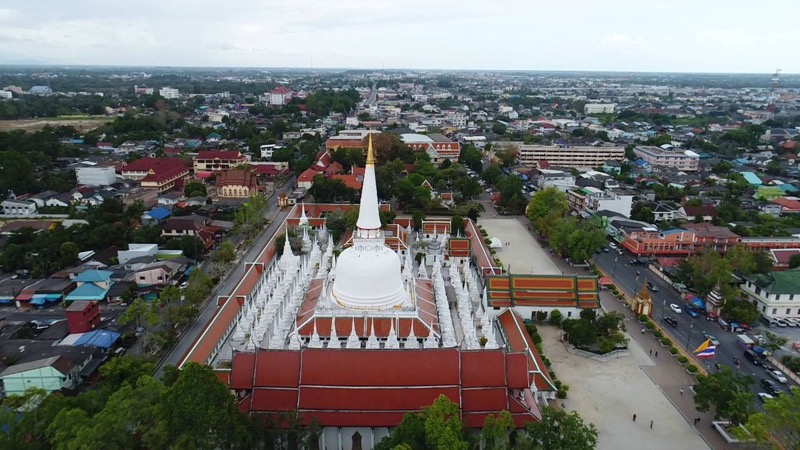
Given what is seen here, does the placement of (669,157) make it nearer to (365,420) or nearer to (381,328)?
(381,328)

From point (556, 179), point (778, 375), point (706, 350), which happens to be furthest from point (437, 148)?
point (778, 375)

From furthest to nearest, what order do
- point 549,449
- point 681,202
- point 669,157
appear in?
1. point 669,157
2. point 681,202
3. point 549,449

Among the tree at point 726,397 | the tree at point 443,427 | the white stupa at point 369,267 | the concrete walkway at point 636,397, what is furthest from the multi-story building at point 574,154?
the tree at point 443,427

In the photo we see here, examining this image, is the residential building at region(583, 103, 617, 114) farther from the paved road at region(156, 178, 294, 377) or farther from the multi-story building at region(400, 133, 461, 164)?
the paved road at region(156, 178, 294, 377)

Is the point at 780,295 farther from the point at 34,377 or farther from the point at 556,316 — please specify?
the point at 34,377

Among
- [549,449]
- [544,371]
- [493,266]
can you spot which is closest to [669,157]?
[493,266]

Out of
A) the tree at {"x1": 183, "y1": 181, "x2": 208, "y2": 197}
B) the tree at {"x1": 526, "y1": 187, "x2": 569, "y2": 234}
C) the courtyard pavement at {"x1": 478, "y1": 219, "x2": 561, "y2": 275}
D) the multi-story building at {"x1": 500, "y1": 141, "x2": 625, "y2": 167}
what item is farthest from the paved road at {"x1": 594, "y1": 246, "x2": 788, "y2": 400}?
the tree at {"x1": 183, "y1": 181, "x2": 208, "y2": 197}

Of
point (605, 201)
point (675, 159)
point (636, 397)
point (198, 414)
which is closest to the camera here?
point (198, 414)
